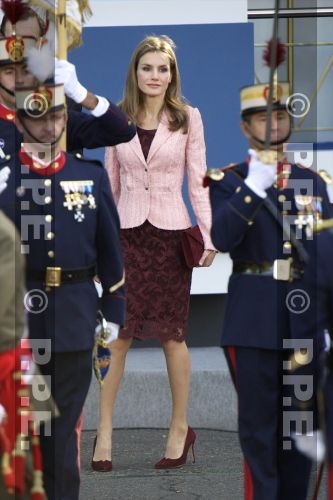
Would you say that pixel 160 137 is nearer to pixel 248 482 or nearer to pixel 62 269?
pixel 62 269

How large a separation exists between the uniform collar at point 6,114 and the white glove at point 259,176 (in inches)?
43.2

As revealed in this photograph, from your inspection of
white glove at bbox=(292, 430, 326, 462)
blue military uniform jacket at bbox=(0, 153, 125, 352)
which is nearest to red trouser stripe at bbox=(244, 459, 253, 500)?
white glove at bbox=(292, 430, 326, 462)

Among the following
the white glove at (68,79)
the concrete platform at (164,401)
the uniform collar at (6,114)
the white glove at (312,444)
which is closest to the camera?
the white glove at (312,444)

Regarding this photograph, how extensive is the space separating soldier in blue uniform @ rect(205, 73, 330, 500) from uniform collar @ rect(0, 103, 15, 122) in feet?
3.03

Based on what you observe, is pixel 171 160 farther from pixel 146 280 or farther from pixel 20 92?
pixel 20 92

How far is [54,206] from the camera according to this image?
18.7 feet

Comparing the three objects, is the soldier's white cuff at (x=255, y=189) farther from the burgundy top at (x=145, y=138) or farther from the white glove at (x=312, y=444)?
the burgundy top at (x=145, y=138)

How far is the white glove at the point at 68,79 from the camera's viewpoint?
595 cm

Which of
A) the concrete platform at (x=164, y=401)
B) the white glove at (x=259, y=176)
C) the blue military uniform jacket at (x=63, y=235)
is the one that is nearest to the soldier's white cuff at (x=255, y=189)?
the white glove at (x=259, y=176)

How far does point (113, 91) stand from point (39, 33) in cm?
237

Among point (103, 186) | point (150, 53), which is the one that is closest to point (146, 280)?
point (150, 53)

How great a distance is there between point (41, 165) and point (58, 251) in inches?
12.5

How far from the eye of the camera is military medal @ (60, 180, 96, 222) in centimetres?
570

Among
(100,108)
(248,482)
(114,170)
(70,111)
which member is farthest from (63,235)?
(114,170)
